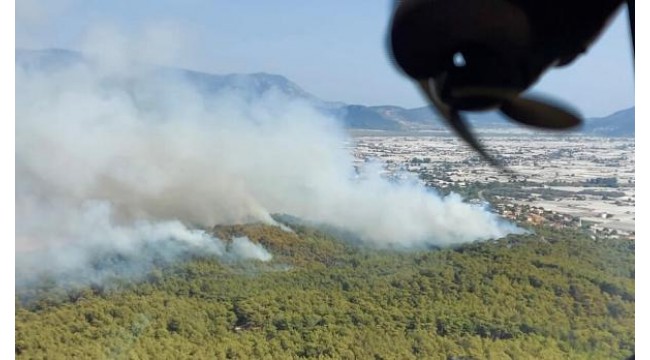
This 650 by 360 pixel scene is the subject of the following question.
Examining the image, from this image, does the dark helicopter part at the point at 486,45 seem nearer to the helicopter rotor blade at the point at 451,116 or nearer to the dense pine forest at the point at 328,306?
the helicopter rotor blade at the point at 451,116

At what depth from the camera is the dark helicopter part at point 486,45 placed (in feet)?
0.85

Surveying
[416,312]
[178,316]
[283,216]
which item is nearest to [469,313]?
[416,312]

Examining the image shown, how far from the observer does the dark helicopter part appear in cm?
26

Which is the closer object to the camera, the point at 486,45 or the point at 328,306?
the point at 486,45

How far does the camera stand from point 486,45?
26 cm

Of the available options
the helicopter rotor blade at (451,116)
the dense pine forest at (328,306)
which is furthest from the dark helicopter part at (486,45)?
the dense pine forest at (328,306)

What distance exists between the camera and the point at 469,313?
433 cm

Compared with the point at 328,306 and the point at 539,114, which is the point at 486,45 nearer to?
the point at 539,114

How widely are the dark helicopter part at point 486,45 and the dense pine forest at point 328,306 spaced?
3.47m

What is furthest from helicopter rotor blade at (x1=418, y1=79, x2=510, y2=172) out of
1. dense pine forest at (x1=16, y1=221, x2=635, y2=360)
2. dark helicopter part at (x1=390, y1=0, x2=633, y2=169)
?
dense pine forest at (x1=16, y1=221, x2=635, y2=360)

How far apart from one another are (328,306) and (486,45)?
171 inches

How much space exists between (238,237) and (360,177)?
4.36 feet

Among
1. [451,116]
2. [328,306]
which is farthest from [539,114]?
[328,306]
